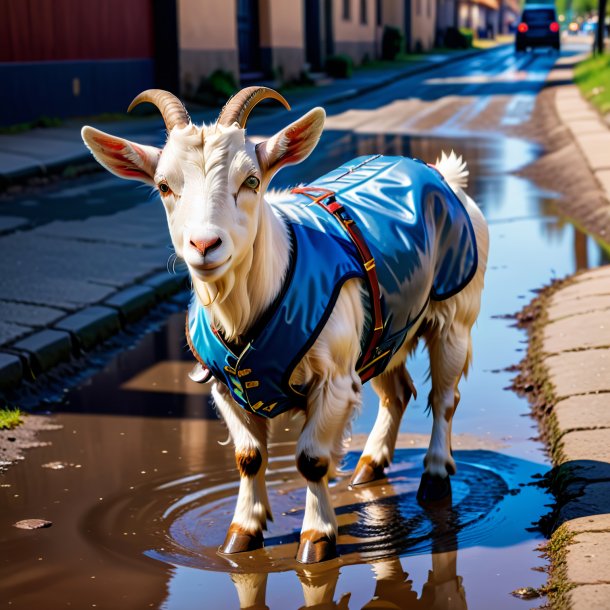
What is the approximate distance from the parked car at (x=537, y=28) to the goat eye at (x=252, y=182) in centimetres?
5002

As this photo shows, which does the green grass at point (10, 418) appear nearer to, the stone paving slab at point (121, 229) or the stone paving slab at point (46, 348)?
the stone paving slab at point (46, 348)

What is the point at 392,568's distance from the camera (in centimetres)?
405

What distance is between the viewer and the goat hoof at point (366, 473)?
4.96 metres

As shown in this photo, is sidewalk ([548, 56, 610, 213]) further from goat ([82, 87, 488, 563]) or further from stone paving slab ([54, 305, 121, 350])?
goat ([82, 87, 488, 563])

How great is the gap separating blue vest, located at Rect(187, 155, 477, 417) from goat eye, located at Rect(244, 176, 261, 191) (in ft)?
1.43

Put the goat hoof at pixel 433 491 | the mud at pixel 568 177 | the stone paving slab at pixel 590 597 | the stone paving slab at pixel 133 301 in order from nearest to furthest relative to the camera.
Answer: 1. the stone paving slab at pixel 590 597
2. the goat hoof at pixel 433 491
3. the stone paving slab at pixel 133 301
4. the mud at pixel 568 177

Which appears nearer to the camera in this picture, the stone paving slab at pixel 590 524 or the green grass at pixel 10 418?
the stone paving slab at pixel 590 524

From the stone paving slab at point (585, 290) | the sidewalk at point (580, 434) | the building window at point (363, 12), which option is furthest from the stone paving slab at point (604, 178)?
the building window at point (363, 12)

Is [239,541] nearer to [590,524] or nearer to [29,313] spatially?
[590,524]

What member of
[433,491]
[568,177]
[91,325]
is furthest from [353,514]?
[568,177]

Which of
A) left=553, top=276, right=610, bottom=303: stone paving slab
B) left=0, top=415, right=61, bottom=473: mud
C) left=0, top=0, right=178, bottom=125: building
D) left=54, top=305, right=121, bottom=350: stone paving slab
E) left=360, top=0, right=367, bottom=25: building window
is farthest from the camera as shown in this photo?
left=360, top=0, right=367, bottom=25: building window

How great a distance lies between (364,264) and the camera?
4.25 meters

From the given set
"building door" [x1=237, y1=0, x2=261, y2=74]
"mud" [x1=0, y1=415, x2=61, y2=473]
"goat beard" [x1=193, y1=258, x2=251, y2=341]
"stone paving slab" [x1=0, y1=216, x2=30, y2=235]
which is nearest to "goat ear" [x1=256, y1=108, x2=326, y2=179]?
"goat beard" [x1=193, y1=258, x2=251, y2=341]

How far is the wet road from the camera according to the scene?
12.8 ft
